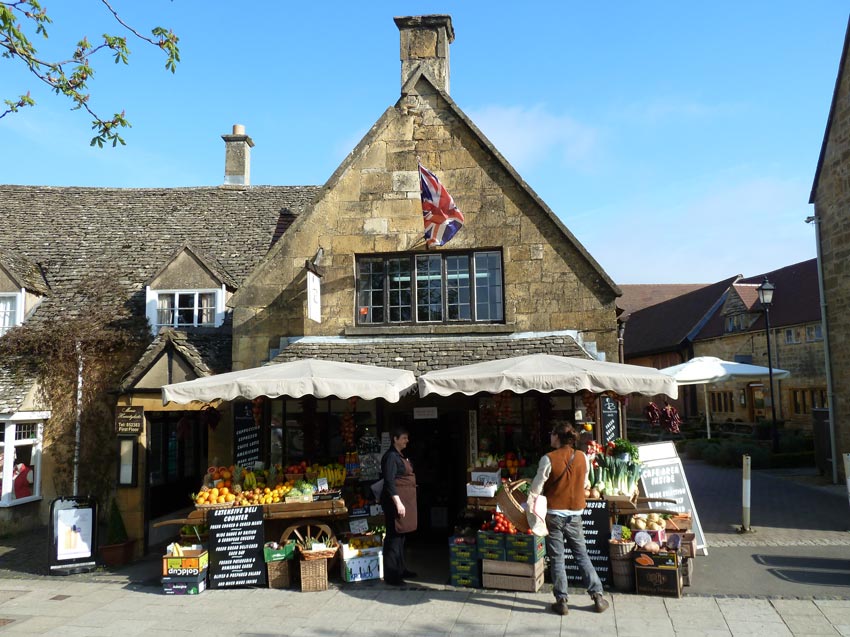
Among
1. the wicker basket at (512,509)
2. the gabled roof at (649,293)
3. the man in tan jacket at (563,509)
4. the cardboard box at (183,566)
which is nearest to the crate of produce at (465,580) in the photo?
the wicker basket at (512,509)

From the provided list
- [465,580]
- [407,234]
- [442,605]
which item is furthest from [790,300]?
[442,605]

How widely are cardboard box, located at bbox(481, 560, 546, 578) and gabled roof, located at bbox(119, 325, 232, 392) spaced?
20.6 feet

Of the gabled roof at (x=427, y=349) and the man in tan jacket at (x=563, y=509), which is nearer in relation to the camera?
the man in tan jacket at (x=563, y=509)

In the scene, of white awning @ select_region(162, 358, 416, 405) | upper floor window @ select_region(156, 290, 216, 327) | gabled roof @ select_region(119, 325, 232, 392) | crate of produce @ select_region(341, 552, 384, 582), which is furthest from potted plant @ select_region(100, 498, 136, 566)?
upper floor window @ select_region(156, 290, 216, 327)

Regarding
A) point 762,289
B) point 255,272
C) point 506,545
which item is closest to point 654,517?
point 506,545

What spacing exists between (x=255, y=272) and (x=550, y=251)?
523cm

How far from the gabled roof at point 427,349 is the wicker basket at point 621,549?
340 centimetres

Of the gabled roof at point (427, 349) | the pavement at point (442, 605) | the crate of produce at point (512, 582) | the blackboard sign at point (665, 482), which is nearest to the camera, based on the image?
the pavement at point (442, 605)

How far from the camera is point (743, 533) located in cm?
1073

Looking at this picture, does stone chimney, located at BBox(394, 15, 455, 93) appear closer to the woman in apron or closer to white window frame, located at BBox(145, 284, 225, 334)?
white window frame, located at BBox(145, 284, 225, 334)

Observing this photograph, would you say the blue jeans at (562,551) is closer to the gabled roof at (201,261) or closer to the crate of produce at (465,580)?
the crate of produce at (465,580)

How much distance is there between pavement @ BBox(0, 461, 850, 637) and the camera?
21.6 feet

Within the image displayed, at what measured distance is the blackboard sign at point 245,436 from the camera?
1144cm

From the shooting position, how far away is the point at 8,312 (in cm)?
1454
